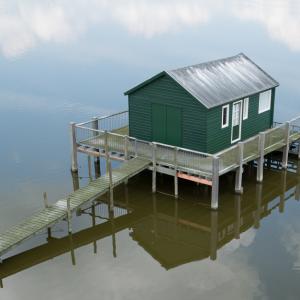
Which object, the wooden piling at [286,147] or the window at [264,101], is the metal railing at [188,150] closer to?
the wooden piling at [286,147]

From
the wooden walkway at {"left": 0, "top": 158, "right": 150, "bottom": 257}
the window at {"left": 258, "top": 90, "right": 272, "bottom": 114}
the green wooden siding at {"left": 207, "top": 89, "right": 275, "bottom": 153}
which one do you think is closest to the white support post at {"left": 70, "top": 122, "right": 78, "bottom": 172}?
the wooden walkway at {"left": 0, "top": 158, "right": 150, "bottom": 257}

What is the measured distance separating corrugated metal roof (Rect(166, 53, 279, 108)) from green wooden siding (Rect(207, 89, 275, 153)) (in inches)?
22.0

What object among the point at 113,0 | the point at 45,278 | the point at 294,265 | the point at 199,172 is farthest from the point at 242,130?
the point at 113,0

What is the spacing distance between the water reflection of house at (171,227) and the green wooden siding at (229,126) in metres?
2.96

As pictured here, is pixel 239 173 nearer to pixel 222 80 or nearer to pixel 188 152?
pixel 188 152

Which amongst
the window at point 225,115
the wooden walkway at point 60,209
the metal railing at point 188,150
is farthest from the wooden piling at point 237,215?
the wooden walkway at point 60,209

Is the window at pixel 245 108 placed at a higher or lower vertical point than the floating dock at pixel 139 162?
higher

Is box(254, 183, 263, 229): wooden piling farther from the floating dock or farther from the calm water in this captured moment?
the floating dock

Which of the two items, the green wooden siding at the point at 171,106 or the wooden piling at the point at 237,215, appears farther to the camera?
the green wooden siding at the point at 171,106

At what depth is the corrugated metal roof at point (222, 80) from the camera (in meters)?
25.7

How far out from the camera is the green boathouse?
2575 cm

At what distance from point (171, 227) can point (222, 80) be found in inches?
339

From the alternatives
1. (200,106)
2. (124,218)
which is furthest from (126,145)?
(200,106)

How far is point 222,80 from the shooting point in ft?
90.4
